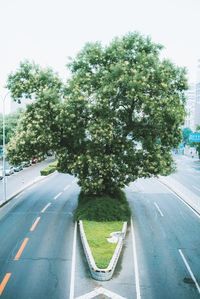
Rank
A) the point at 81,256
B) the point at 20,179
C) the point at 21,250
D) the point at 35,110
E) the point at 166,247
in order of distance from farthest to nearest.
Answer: the point at 20,179 < the point at 35,110 < the point at 166,247 < the point at 21,250 < the point at 81,256

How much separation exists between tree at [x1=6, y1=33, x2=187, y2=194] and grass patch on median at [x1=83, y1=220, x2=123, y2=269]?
346 centimetres

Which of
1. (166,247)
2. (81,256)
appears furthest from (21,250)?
(166,247)

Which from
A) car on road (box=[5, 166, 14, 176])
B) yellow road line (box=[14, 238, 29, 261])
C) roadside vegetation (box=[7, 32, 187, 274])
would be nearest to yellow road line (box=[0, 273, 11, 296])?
yellow road line (box=[14, 238, 29, 261])

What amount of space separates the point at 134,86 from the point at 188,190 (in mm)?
25861

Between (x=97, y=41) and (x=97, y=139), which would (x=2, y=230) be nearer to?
(x=97, y=139)

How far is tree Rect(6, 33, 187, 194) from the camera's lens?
93.8 feet

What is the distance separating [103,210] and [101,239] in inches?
197

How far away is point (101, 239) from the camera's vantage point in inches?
977

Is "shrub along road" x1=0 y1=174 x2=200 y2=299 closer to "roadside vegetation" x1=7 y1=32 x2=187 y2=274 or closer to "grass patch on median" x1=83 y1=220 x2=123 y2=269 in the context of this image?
"grass patch on median" x1=83 y1=220 x2=123 y2=269

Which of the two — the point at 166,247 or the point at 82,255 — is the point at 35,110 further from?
the point at 166,247

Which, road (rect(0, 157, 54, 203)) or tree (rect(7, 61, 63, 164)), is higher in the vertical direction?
tree (rect(7, 61, 63, 164))

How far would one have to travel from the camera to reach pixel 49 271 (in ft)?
67.1

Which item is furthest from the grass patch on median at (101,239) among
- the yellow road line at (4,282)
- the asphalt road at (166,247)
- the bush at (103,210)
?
the yellow road line at (4,282)

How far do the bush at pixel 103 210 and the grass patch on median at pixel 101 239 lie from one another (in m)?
0.66
